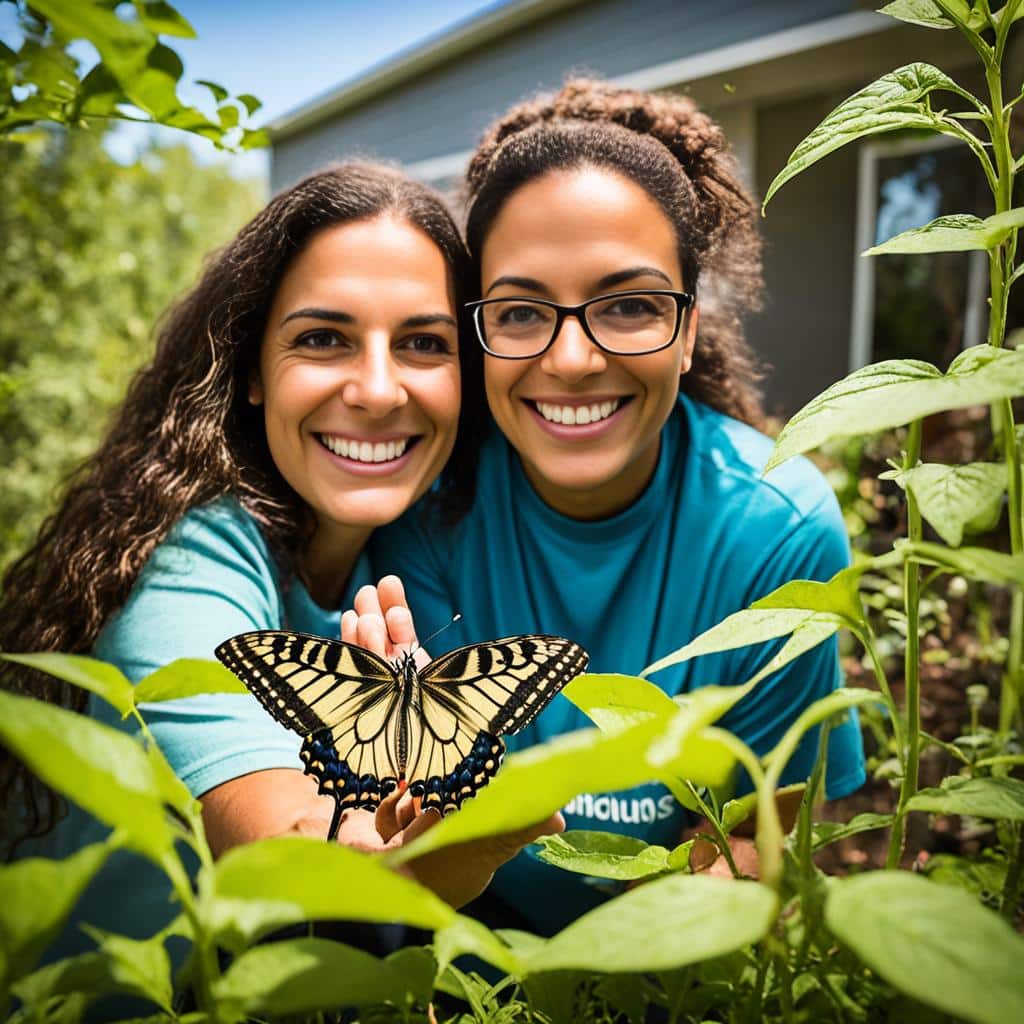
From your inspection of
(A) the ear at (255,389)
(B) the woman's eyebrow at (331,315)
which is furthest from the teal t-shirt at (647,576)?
(B) the woman's eyebrow at (331,315)

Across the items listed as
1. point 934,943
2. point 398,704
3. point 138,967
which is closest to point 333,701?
point 398,704

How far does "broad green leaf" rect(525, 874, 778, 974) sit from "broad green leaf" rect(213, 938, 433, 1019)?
0.10 metres

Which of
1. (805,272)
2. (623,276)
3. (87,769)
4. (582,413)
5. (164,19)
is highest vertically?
(805,272)

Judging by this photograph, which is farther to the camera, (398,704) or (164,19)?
(398,704)

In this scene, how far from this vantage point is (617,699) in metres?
0.61

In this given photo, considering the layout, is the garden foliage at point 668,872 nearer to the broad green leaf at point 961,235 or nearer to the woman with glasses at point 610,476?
the broad green leaf at point 961,235

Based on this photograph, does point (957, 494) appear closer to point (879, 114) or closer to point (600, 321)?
point (879, 114)

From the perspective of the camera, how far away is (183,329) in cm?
191

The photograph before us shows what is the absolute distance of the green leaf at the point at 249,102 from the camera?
119 cm

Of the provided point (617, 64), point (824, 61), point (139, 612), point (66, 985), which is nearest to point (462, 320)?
point (139, 612)

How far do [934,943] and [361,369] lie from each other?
1397 mm

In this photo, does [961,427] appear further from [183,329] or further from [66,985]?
[66,985]

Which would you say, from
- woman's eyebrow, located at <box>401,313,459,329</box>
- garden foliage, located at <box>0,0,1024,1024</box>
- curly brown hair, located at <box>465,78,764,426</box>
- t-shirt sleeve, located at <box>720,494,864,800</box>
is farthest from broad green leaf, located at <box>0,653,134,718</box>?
curly brown hair, located at <box>465,78,764,426</box>

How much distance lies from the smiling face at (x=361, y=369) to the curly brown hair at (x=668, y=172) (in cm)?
25
